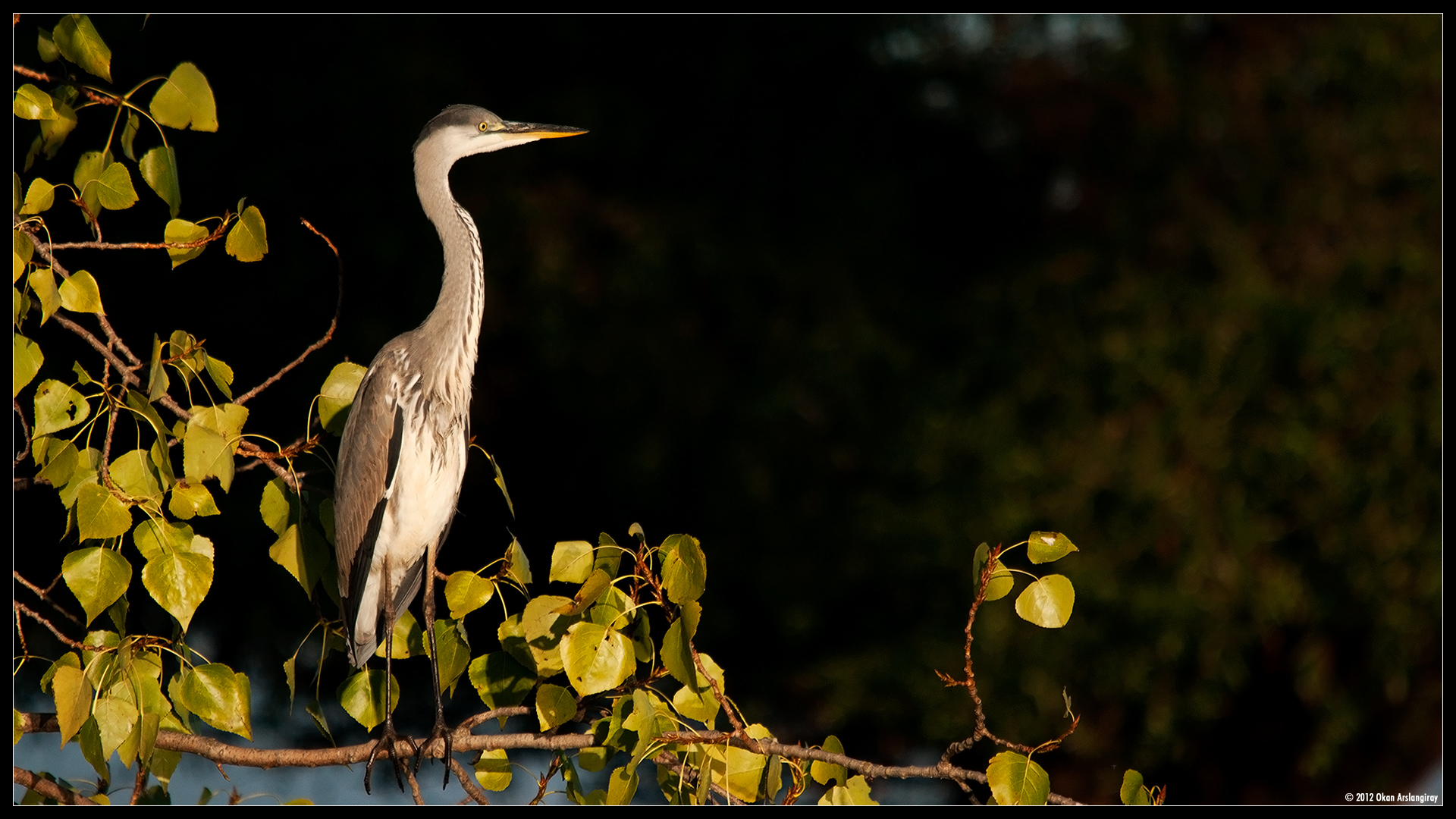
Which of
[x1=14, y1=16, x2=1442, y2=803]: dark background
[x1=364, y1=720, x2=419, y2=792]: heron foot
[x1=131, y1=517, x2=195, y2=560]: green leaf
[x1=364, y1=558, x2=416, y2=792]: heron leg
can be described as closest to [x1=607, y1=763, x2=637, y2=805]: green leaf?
[x1=364, y1=558, x2=416, y2=792]: heron leg

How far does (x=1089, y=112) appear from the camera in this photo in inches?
183

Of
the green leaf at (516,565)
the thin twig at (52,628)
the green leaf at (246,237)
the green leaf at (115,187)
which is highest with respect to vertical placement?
the green leaf at (115,187)

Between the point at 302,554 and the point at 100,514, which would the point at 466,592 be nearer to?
the point at 302,554

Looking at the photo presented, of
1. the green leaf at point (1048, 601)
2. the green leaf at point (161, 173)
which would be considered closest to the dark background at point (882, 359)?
the green leaf at point (161, 173)

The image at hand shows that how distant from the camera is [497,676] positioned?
1.54 m

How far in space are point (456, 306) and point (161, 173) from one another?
1.88 ft

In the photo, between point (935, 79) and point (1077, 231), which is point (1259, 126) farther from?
point (935, 79)

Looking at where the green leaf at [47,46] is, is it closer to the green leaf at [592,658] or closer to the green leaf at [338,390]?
the green leaf at [338,390]

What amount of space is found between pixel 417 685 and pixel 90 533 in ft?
9.52

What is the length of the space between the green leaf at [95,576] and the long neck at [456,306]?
0.73 meters

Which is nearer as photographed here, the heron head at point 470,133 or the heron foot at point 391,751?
the heron foot at point 391,751

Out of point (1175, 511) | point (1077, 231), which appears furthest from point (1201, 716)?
point (1077, 231)

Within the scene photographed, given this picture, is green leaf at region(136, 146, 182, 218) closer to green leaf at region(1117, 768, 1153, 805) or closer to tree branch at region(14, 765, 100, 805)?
tree branch at region(14, 765, 100, 805)

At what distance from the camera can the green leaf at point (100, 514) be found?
124 centimetres
